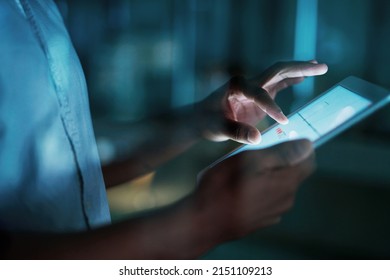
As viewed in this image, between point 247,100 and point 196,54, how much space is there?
0.26m

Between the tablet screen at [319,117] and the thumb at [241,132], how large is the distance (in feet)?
0.04

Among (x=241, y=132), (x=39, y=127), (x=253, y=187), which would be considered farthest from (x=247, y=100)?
(x=39, y=127)

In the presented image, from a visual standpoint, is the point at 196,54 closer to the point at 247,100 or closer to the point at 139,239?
the point at 247,100

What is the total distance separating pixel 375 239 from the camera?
31.8 inches

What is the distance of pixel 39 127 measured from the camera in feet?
1.78

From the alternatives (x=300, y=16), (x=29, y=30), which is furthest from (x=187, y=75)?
(x=29, y=30)

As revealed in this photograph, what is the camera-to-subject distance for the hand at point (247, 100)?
646 millimetres

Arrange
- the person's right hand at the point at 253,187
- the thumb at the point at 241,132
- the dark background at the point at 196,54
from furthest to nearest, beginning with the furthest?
the dark background at the point at 196,54, the thumb at the point at 241,132, the person's right hand at the point at 253,187

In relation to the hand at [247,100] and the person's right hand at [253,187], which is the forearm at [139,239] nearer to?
the person's right hand at [253,187]

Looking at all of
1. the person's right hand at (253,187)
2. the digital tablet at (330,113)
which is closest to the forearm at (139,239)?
the person's right hand at (253,187)

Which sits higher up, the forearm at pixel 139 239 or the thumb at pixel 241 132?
the thumb at pixel 241 132

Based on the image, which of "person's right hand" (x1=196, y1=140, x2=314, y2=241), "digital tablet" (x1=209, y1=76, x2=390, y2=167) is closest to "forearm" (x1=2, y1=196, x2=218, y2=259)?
"person's right hand" (x1=196, y1=140, x2=314, y2=241)

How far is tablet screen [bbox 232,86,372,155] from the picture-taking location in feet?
1.88

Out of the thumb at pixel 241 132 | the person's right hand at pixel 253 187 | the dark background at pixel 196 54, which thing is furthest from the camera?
the dark background at pixel 196 54
